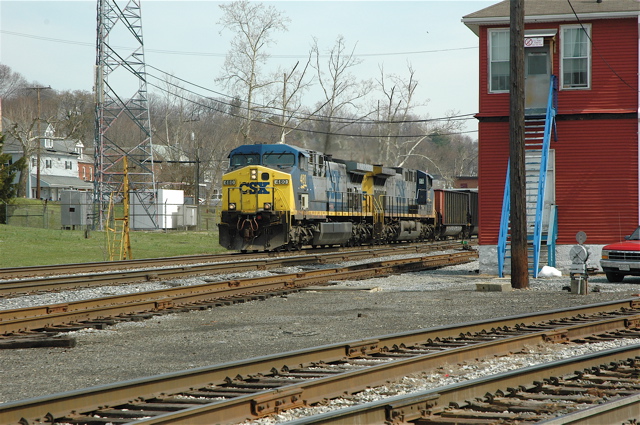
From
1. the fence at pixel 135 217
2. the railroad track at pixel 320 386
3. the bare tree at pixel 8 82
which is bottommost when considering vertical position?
the railroad track at pixel 320 386

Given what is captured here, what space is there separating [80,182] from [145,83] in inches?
1846

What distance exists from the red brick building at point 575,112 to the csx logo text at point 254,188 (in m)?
7.87

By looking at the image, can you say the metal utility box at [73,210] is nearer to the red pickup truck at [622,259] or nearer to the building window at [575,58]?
the building window at [575,58]

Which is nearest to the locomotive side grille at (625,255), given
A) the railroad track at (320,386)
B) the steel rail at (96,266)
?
the railroad track at (320,386)

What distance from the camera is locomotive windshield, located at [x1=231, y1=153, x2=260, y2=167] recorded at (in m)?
26.2

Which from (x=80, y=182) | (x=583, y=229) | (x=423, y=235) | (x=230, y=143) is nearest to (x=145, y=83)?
(x=423, y=235)

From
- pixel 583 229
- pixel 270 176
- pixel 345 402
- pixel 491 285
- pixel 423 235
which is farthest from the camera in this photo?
pixel 423 235

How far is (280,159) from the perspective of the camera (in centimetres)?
2595

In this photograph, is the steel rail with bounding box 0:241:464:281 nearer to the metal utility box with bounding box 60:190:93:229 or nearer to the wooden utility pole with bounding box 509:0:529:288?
the wooden utility pole with bounding box 509:0:529:288

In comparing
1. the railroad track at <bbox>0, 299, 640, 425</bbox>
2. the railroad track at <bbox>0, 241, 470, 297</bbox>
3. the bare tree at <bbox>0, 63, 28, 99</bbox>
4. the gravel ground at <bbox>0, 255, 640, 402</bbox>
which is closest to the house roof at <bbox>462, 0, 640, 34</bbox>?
the gravel ground at <bbox>0, 255, 640, 402</bbox>

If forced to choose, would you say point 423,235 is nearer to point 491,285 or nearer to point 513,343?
point 491,285

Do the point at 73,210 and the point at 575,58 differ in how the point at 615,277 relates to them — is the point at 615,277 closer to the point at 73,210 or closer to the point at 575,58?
the point at 575,58

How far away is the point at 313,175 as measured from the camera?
27.1 metres

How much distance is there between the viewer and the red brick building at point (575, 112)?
2008cm
